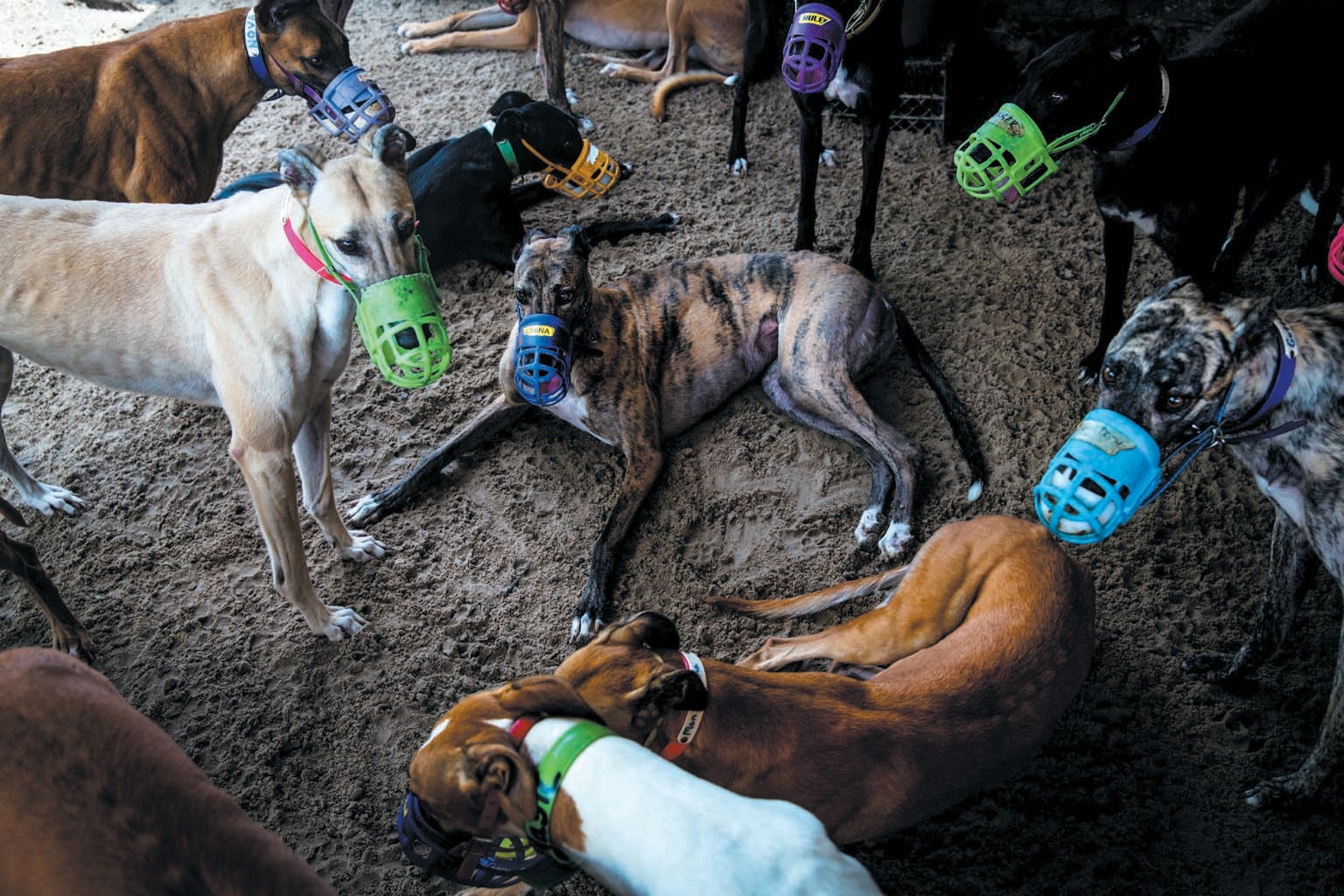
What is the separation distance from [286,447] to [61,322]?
76cm

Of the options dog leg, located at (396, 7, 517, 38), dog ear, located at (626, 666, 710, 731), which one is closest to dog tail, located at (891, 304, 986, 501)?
dog ear, located at (626, 666, 710, 731)

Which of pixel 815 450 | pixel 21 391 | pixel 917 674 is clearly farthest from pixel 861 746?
pixel 21 391

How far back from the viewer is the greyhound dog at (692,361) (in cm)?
312

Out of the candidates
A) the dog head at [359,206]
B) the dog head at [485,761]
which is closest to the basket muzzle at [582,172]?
the dog head at [359,206]

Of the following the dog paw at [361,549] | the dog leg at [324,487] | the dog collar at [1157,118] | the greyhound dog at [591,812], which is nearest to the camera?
the greyhound dog at [591,812]

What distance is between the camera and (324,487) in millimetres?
2984

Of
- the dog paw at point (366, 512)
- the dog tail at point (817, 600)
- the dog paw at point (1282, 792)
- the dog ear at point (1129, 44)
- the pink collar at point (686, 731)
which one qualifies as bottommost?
the dog paw at point (366, 512)

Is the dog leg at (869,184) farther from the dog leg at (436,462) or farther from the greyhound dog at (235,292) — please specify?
the greyhound dog at (235,292)

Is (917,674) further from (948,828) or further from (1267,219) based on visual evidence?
(1267,219)

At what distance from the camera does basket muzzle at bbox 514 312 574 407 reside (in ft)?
9.71

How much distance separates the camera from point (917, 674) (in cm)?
221

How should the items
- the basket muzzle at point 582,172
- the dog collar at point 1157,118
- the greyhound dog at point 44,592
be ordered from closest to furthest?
the greyhound dog at point 44,592 → the dog collar at point 1157,118 → the basket muzzle at point 582,172

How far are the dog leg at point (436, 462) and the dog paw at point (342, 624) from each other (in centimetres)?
43

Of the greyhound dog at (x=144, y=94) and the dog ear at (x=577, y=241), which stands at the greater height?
the greyhound dog at (x=144, y=94)
